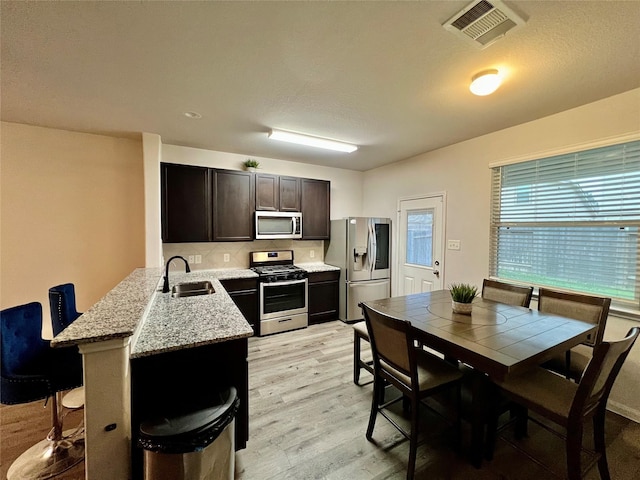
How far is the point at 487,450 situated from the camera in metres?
1.73

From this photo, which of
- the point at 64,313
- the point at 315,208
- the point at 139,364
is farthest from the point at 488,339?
the point at 315,208

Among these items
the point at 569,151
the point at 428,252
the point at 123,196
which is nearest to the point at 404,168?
the point at 428,252

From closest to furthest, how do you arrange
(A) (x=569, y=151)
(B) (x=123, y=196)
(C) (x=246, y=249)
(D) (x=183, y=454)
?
(D) (x=183, y=454) < (A) (x=569, y=151) < (B) (x=123, y=196) < (C) (x=246, y=249)

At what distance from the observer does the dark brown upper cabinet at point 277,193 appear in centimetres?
391

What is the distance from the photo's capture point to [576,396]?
1366 millimetres

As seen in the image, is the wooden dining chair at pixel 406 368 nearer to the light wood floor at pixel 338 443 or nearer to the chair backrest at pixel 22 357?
the light wood floor at pixel 338 443

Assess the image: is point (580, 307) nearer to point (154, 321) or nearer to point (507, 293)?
point (507, 293)

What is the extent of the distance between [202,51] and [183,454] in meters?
2.23

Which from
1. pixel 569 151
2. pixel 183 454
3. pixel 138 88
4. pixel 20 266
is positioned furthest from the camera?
→ pixel 20 266

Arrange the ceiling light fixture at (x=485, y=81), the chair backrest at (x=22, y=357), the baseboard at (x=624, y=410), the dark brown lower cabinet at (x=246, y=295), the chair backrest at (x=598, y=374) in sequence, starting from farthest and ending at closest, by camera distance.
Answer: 1. the dark brown lower cabinet at (x=246, y=295)
2. the baseboard at (x=624, y=410)
3. the ceiling light fixture at (x=485, y=81)
4. the chair backrest at (x=22, y=357)
5. the chair backrest at (x=598, y=374)

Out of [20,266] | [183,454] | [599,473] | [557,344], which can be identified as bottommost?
[599,473]

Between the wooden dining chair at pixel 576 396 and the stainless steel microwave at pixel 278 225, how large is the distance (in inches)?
123

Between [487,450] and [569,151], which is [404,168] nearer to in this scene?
[569,151]

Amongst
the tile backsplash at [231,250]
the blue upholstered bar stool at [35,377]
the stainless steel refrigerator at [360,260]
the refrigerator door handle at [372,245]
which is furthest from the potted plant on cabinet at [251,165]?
the blue upholstered bar stool at [35,377]
